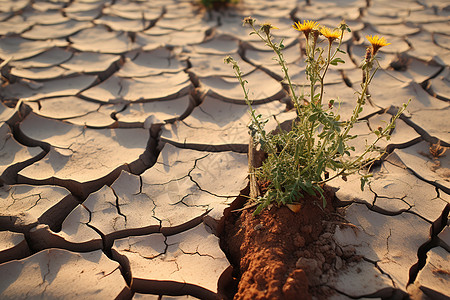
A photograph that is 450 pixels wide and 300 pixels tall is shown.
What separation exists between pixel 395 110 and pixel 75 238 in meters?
2.08

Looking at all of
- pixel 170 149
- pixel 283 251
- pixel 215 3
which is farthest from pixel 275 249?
pixel 215 3

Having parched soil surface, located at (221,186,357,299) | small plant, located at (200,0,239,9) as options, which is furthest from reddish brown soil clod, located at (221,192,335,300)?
small plant, located at (200,0,239,9)

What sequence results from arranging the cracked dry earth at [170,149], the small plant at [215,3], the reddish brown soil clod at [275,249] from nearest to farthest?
the reddish brown soil clod at [275,249], the cracked dry earth at [170,149], the small plant at [215,3]

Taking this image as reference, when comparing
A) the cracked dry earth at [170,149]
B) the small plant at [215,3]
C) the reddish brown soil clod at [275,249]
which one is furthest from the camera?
the small plant at [215,3]

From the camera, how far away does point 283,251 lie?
1.50 m

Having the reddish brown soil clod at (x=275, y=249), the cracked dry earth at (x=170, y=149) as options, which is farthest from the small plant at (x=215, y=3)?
the reddish brown soil clod at (x=275, y=249)

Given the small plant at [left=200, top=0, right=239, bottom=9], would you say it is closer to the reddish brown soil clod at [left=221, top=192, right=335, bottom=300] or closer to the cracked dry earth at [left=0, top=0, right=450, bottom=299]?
the cracked dry earth at [left=0, top=0, right=450, bottom=299]

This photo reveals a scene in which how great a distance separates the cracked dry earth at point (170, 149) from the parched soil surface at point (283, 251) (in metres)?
0.06

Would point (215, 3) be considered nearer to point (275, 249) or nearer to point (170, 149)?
point (170, 149)

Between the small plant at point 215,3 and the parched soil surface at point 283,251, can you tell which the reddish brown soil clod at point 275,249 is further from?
the small plant at point 215,3

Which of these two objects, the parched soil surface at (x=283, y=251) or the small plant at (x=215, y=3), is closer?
the parched soil surface at (x=283, y=251)

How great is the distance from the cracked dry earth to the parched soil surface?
0.19 feet

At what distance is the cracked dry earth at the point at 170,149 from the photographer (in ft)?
5.07

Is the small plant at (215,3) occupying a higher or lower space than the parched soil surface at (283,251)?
higher
